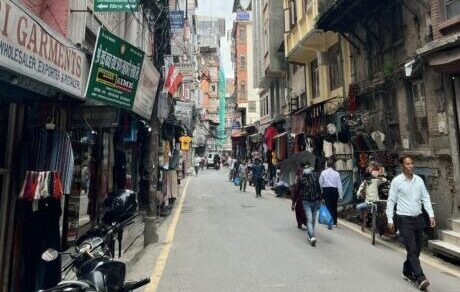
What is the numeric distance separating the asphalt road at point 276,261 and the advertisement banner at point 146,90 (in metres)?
3.16

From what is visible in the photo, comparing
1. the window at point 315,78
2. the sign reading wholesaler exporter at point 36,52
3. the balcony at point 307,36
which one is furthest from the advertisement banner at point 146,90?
the window at point 315,78

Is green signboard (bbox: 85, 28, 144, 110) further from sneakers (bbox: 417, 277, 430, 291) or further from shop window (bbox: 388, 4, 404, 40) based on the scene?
shop window (bbox: 388, 4, 404, 40)

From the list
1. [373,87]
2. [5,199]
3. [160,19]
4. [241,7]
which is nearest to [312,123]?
[373,87]

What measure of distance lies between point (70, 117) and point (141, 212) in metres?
6.74

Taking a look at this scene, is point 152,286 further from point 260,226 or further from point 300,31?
point 300,31

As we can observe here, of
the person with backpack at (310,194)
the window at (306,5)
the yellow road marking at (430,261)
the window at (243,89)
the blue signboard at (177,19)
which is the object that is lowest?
the yellow road marking at (430,261)

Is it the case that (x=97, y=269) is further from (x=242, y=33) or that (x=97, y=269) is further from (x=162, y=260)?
(x=242, y=33)

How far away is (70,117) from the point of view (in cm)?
785

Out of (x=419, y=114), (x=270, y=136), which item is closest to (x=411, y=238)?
(x=419, y=114)

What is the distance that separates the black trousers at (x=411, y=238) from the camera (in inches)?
238

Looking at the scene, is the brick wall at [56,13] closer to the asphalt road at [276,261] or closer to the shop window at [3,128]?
the shop window at [3,128]

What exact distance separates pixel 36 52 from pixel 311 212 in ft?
22.7

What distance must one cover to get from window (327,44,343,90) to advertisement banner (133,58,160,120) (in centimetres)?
987

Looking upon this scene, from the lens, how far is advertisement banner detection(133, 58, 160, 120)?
27.0 ft
